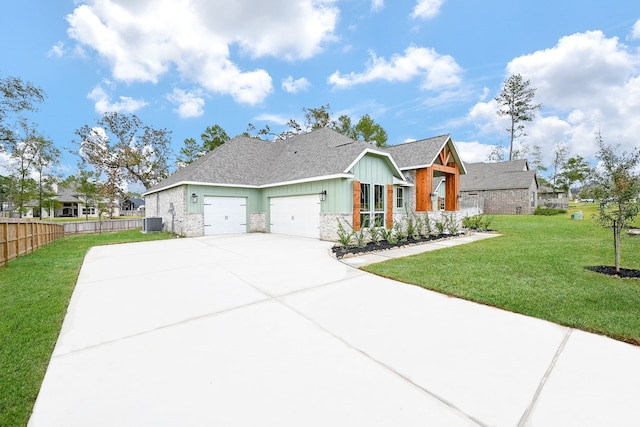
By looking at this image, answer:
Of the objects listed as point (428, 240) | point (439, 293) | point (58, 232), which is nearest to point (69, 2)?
point (58, 232)

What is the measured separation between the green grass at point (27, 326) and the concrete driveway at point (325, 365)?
0.12 m

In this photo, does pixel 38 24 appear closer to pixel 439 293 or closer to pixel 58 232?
pixel 58 232

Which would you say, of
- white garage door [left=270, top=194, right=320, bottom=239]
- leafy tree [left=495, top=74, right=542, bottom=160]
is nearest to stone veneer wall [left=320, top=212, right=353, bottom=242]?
white garage door [left=270, top=194, right=320, bottom=239]

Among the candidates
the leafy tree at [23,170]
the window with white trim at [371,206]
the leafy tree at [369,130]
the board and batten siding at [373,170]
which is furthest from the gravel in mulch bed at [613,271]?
the leafy tree at [23,170]

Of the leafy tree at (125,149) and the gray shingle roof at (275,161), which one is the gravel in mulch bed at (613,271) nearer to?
the gray shingle roof at (275,161)

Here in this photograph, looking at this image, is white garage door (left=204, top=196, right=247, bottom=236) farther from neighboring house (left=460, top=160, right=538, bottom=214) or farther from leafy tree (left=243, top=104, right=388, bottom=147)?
neighboring house (left=460, top=160, right=538, bottom=214)

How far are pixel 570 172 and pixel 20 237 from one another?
5225 centimetres

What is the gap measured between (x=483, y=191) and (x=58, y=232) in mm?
35223

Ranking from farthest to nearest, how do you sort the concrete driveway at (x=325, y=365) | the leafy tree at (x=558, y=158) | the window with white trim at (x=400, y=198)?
the leafy tree at (x=558, y=158), the window with white trim at (x=400, y=198), the concrete driveway at (x=325, y=365)

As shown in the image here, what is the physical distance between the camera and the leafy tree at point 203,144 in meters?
25.5

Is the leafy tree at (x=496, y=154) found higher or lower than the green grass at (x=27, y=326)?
higher

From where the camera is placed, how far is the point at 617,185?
5223 millimetres

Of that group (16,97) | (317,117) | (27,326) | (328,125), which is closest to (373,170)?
(27,326)

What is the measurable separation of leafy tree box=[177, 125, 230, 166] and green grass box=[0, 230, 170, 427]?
67.9ft
